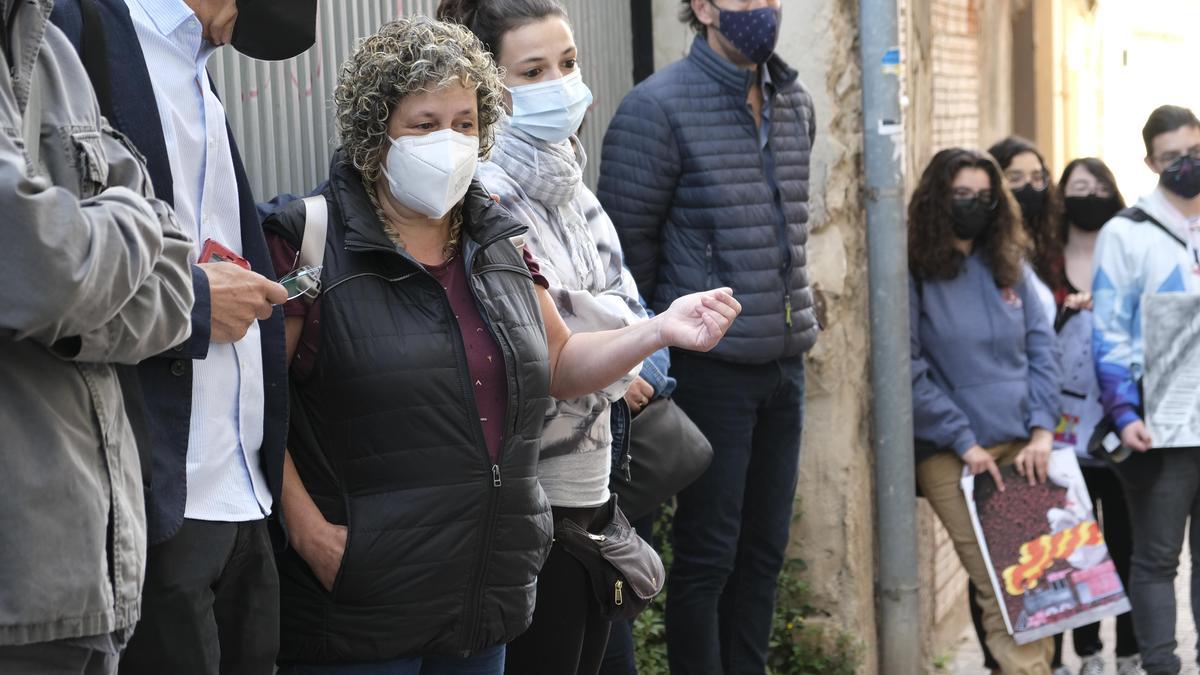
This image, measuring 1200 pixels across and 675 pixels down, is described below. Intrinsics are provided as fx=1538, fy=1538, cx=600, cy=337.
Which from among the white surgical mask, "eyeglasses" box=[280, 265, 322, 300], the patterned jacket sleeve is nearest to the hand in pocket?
"eyeglasses" box=[280, 265, 322, 300]

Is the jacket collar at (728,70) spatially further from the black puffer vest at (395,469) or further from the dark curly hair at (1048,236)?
the black puffer vest at (395,469)

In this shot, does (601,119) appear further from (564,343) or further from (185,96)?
(185,96)

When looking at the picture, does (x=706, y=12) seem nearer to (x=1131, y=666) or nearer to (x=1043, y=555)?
(x=1043, y=555)

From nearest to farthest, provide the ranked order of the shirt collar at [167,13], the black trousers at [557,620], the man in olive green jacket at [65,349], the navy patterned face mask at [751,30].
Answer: the man in olive green jacket at [65,349]
the shirt collar at [167,13]
the black trousers at [557,620]
the navy patterned face mask at [751,30]

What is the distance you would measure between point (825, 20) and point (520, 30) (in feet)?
6.91

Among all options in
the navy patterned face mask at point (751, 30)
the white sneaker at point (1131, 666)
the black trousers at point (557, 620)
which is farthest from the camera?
the white sneaker at point (1131, 666)

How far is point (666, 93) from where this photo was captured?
14.1ft

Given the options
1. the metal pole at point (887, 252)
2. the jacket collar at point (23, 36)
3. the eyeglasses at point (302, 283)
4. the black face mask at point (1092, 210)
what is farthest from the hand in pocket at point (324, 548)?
the black face mask at point (1092, 210)

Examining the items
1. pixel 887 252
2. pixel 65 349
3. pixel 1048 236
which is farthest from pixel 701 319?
pixel 1048 236

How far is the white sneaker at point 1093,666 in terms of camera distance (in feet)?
18.2

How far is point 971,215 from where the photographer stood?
523cm

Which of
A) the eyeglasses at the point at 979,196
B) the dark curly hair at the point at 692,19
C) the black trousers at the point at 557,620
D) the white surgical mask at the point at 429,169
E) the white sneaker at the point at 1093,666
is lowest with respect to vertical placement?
the white sneaker at the point at 1093,666

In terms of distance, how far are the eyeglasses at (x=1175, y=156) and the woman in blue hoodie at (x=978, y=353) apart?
1.84ft

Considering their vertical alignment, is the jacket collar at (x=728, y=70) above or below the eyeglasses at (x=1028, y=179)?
above
